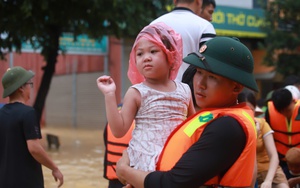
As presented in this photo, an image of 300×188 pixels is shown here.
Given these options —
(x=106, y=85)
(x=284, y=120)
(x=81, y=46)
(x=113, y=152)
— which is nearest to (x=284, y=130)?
(x=284, y=120)

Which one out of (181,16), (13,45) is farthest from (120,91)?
(181,16)

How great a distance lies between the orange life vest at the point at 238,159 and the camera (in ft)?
7.52

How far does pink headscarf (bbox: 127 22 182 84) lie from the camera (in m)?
2.95

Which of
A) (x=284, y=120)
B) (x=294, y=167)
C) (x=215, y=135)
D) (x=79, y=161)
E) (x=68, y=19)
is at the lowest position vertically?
(x=79, y=161)

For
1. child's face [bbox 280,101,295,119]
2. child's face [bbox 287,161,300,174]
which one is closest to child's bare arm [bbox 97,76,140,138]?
child's face [bbox 287,161,300,174]

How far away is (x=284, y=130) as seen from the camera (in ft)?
19.9

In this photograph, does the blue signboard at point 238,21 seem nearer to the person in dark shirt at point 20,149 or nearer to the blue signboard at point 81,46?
the blue signboard at point 81,46

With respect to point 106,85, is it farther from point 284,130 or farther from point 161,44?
point 284,130

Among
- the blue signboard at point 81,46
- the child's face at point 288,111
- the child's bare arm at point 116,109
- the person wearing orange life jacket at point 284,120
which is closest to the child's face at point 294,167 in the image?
the person wearing orange life jacket at point 284,120

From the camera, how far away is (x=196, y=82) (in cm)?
248

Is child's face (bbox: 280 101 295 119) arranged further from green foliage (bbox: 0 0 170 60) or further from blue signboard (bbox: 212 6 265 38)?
blue signboard (bbox: 212 6 265 38)

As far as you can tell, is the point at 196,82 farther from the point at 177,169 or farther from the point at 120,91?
the point at 120,91

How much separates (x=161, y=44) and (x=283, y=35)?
710 inches

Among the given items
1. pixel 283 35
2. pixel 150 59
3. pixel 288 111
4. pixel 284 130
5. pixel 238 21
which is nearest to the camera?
pixel 150 59
